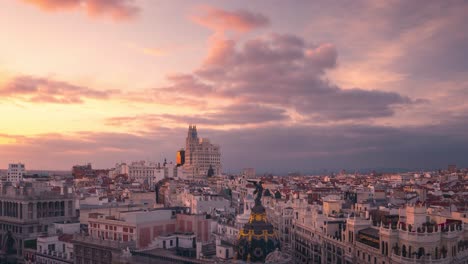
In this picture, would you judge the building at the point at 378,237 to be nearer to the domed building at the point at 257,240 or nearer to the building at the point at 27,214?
the domed building at the point at 257,240

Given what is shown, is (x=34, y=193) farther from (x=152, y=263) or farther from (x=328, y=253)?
(x=328, y=253)

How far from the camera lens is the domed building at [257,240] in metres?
59.2

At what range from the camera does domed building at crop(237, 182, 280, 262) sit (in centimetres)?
5922

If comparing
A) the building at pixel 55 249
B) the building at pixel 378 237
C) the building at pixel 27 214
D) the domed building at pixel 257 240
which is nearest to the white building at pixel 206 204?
the building at pixel 27 214

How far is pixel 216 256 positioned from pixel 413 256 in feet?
78.9

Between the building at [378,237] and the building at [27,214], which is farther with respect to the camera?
the building at [27,214]

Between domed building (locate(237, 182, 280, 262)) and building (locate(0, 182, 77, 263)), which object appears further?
building (locate(0, 182, 77, 263))

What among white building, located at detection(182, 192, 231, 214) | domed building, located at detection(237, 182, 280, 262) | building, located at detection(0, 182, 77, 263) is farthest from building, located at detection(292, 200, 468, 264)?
building, located at detection(0, 182, 77, 263)

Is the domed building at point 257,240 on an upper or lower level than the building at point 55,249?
upper

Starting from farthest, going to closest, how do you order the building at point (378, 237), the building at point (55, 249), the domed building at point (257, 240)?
1. the building at point (55, 249)
2. the domed building at point (257, 240)
3. the building at point (378, 237)

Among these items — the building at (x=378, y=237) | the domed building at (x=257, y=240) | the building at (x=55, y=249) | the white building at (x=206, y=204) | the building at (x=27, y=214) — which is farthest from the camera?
the white building at (x=206, y=204)

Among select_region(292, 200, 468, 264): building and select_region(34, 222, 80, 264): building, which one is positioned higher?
select_region(292, 200, 468, 264): building

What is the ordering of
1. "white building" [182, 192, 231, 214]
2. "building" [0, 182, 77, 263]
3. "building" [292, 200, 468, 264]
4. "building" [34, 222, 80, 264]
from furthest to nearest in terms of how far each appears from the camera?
"white building" [182, 192, 231, 214] → "building" [0, 182, 77, 263] → "building" [34, 222, 80, 264] → "building" [292, 200, 468, 264]

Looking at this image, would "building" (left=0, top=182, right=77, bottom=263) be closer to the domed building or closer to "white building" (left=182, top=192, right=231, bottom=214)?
"white building" (left=182, top=192, right=231, bottom=214)
